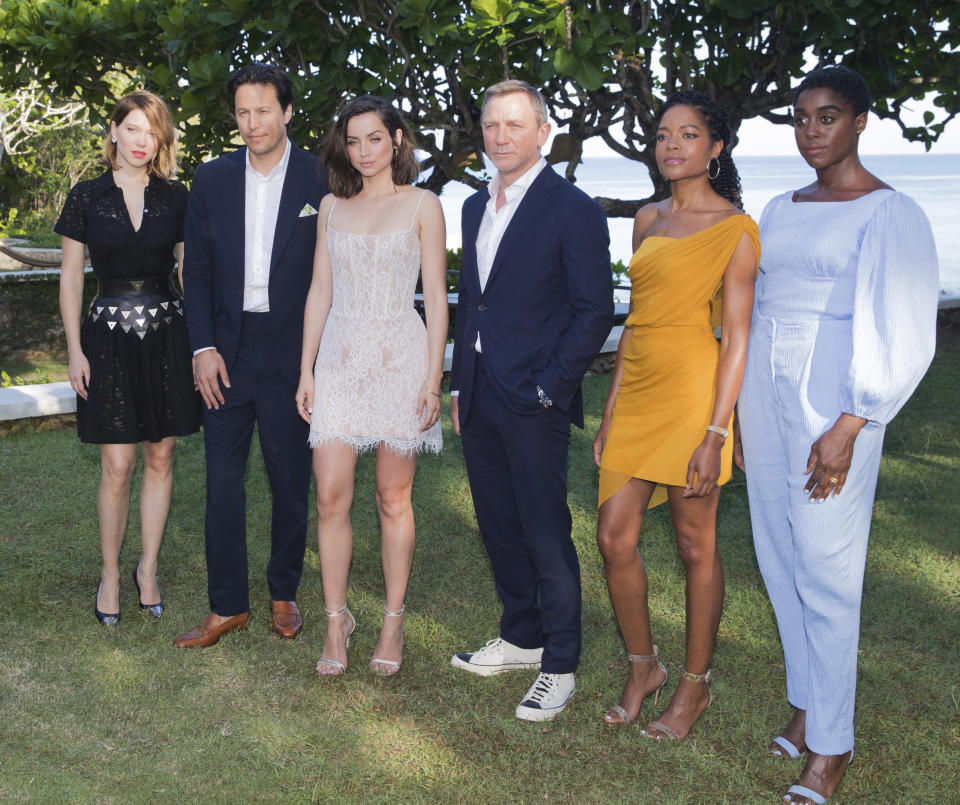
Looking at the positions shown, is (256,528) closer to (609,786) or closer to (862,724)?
(609,786)

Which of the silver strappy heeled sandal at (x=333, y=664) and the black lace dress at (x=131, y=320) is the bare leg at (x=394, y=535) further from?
the black lace dress at (x=131, y=320)

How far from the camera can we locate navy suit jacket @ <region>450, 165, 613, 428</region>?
3.50 meters

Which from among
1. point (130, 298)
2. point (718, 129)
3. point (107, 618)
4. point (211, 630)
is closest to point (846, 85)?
point (718, 129)

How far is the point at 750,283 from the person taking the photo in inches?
130

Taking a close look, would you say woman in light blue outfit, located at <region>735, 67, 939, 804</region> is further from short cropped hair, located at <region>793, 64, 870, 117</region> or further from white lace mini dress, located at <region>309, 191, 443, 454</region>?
white lace mini dress, located at <region>309, 191, 443, 454</region>

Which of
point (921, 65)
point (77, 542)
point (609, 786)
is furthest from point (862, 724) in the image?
point (921, 65)

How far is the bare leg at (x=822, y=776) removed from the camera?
3.29 meters

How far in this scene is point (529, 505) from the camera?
12.4 ft

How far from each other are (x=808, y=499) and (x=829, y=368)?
1.40 ft

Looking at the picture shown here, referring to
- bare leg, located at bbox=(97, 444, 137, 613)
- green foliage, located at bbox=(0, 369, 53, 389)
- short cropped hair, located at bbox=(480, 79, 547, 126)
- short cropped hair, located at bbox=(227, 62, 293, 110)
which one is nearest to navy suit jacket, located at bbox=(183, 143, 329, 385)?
short cropped hair, located at bbox=(227, 62, 293, 110)

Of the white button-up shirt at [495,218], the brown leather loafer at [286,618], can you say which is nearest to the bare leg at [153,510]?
the brown leather loafer at [286,618]

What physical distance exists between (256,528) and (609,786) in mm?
3191

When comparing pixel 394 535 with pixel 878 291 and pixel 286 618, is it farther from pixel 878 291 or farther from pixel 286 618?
pixel 878 291

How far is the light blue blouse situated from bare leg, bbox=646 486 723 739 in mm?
706
